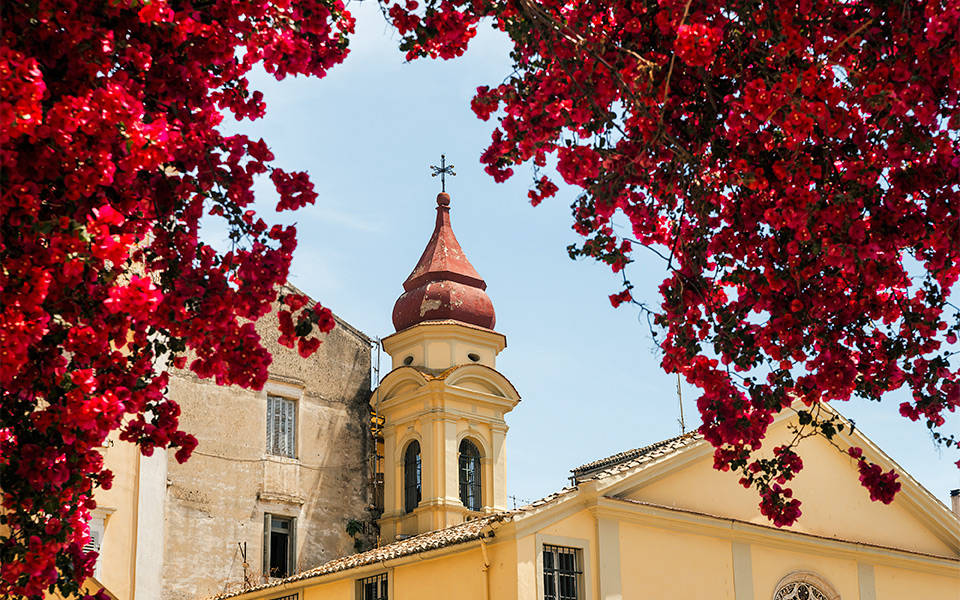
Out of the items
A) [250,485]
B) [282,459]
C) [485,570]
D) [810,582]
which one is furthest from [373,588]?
[810,582]

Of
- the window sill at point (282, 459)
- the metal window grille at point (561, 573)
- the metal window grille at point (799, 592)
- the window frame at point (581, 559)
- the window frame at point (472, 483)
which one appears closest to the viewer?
the window frame at point (581, 559)

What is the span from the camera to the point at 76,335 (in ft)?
18.6

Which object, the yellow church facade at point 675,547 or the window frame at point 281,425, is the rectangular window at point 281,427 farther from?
the yellow church facade at point 675,547

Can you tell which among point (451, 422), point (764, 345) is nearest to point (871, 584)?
point (451, 422)

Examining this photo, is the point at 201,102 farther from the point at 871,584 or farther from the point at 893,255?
the point at 871,584

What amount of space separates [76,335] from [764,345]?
4733 mm

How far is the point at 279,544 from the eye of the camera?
84.7ft

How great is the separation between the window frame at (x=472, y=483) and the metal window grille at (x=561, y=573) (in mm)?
6831

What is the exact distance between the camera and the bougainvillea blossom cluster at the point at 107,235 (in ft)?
17.4

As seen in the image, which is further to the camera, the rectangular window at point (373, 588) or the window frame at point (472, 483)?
the window frame at point (472, 483)

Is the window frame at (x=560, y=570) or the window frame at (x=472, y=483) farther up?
the window frame at (x=472, y=483)

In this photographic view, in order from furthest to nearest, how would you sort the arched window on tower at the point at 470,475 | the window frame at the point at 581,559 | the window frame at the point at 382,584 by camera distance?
the arched window on tower at the point at 470,475 → the window frame at the point at 382,584 → the window frame at the point at 581,559

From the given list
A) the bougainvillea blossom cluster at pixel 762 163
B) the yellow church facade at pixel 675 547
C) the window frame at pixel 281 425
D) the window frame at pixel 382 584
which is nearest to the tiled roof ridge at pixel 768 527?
the yellow church facade at pixel 675 547

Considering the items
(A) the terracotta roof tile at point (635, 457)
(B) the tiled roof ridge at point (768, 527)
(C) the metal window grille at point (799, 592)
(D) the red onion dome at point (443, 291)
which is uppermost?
(D) the red onion dome at point (443, 291)
